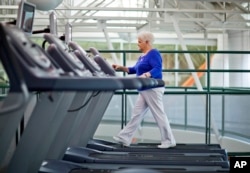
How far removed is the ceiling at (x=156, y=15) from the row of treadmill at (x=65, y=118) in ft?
15.0

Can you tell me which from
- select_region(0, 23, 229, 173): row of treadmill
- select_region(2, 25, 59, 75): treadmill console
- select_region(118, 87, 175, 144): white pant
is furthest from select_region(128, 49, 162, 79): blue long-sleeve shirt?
select_region(2, 25, 59, 75): treadmill console

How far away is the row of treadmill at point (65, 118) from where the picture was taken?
8.49 ft

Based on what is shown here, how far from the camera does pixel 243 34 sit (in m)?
12.5

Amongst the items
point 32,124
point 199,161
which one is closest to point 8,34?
point 32,124

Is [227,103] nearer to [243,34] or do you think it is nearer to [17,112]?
[17,112]

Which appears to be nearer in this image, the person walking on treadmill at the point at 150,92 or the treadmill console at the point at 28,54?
the treadmill console at the point at 28,54

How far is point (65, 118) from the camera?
3998 mm

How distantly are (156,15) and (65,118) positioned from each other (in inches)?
346

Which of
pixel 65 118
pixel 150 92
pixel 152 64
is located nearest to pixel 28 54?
pixel 65 118

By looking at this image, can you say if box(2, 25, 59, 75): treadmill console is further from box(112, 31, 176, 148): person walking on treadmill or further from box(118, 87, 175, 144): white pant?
box(118, 87, 175, 144): white pant

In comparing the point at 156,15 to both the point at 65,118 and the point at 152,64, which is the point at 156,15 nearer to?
the point at 152,64

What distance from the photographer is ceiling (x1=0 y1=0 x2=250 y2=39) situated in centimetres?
983

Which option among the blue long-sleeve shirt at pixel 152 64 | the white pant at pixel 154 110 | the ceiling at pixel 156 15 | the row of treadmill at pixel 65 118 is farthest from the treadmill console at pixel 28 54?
the ceiling at pixel 156 15

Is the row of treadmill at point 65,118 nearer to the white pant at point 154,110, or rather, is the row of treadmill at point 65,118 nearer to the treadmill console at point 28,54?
the treadmill console at point 28,54
